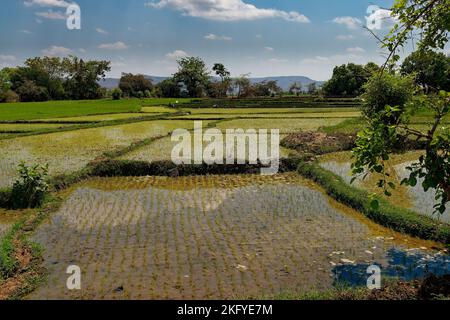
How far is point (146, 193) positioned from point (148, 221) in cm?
239

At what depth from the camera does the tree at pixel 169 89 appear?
6281cm

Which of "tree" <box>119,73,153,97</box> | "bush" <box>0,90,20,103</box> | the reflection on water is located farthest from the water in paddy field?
"tree" <box>119,73,153,97</box>

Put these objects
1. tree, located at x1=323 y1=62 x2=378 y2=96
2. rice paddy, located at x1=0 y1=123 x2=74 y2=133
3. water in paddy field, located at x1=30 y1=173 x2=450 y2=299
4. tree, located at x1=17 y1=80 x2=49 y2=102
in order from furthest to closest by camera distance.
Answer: tree, located at x1=323 y1=62 x2=378 y2=96, tree, located at x1=17 y1=80 x2=49 y2=102, rice paddy, located at x1=0 y1=123 x2=74 y2=133, water in paddy field, located at x1=30 y1=173 x2=450 y2=299

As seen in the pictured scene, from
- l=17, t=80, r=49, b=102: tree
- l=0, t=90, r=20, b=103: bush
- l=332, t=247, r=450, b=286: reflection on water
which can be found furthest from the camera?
l=17, t=80, r=49, b=102: tree

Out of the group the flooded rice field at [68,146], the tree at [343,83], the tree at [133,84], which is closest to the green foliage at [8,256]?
the flooded rice field at [68,146]

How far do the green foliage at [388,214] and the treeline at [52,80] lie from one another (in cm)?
4641

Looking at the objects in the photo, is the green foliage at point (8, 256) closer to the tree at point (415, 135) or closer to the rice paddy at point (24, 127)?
the tree at point (415, 135)

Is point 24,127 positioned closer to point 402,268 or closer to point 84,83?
point 402,268

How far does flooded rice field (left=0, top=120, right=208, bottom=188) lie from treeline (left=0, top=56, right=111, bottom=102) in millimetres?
32438

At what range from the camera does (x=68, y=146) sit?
56.2 feet

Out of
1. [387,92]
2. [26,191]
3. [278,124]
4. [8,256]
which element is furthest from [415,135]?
[278,124]

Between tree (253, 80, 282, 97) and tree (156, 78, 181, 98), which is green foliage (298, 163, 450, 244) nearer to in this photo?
tree (253, 80, 282, 97)

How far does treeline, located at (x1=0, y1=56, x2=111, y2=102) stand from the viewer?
51250mm

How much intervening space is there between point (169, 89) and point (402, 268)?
193ft
